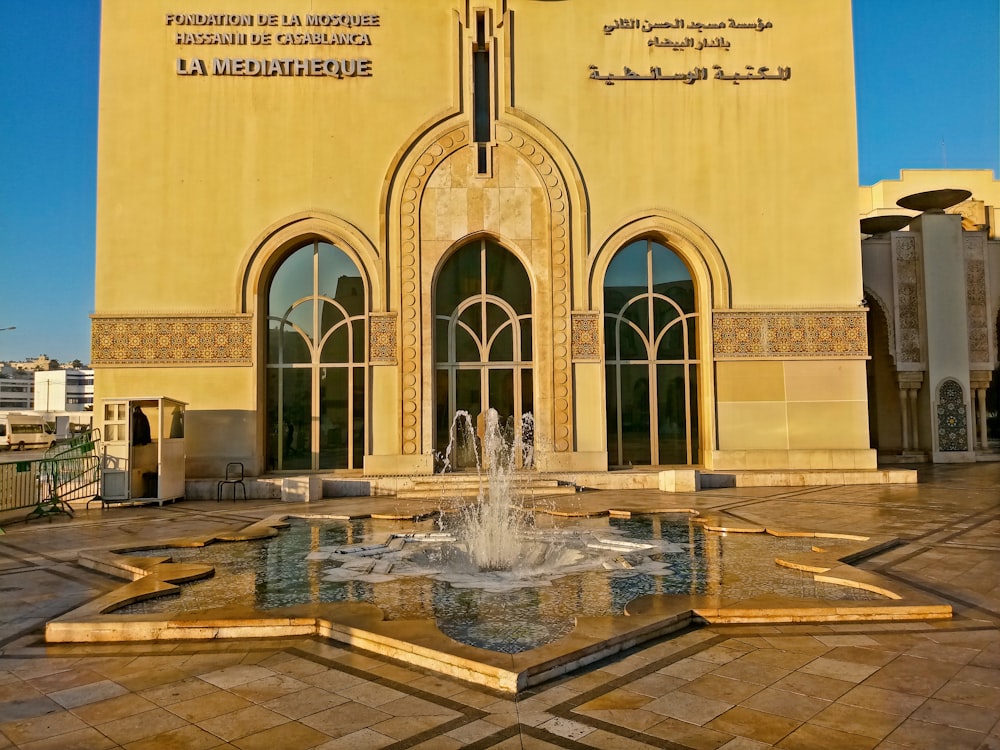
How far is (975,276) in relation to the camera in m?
17.1

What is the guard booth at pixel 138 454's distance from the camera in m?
11.5

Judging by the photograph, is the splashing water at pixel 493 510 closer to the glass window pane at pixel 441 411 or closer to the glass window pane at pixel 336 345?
the glass window pane at pixel 441 411

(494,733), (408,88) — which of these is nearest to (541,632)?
(494,733)

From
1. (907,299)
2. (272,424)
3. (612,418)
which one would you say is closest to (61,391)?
(272,424)

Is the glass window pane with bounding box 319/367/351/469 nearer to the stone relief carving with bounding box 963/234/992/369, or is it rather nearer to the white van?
the stone relief carving with bounding box 963/234/992/369

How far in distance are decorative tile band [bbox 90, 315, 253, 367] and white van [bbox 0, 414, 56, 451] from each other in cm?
2833

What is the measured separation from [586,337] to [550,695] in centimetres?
1033

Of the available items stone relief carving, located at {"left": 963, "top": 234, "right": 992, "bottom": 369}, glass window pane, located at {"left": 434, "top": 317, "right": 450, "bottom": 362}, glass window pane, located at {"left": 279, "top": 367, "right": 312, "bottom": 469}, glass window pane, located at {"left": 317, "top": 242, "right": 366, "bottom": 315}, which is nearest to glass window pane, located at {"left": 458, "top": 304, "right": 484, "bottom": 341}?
glass window pane, located at {"left": 434, "top": 317, "right": 450, "bottom": 362}

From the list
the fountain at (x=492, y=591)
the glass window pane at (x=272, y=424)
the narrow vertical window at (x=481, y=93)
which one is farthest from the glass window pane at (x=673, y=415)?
the glass window pane at (x=272, y=424)

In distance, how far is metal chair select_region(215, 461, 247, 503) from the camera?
40.8 feet

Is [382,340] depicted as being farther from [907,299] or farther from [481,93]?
[907,299]

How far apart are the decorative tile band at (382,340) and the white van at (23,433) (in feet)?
101

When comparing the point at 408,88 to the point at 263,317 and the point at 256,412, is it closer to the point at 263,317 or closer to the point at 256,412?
the point at 263,317

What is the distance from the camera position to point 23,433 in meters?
38.5
